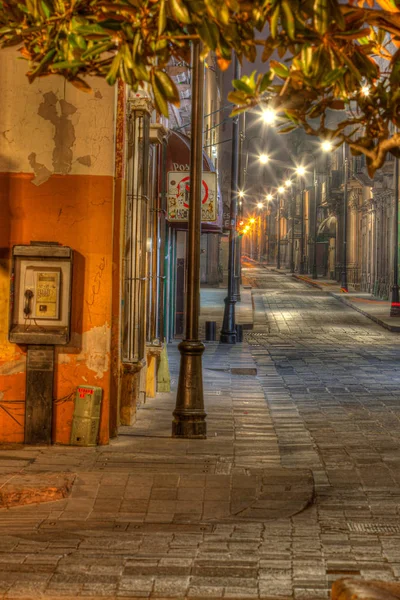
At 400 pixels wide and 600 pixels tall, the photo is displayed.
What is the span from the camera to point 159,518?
8.14m

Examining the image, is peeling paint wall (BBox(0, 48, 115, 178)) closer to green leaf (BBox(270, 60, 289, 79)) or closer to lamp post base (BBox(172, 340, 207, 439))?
lamp post base (BBox(172, 340, 207, 439))

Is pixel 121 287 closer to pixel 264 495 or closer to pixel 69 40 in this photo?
pixel 264 495

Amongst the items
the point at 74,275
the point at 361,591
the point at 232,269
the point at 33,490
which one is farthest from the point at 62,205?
the point at 232,269

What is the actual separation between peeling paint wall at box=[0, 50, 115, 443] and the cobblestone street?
2.31 feet

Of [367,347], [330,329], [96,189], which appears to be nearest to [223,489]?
[96,189]

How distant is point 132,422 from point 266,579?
5.67 m

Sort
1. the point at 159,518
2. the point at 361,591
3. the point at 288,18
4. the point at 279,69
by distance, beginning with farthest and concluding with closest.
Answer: the point at 159,518 → the point at 279,69 → the point at 361,591 → the point at 288,18

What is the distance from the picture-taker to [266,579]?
6.23 m

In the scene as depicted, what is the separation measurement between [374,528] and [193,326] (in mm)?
4001

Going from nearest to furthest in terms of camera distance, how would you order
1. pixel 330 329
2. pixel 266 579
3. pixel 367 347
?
pixel 266 579 < pixel 367 347 < pixel 330 329

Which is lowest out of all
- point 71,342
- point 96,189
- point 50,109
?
point 71,342

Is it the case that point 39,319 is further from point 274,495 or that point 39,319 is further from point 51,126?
point 274,495

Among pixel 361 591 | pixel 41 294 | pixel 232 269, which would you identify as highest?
pixel 232 269

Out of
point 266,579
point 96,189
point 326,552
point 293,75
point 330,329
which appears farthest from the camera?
point 330,329
